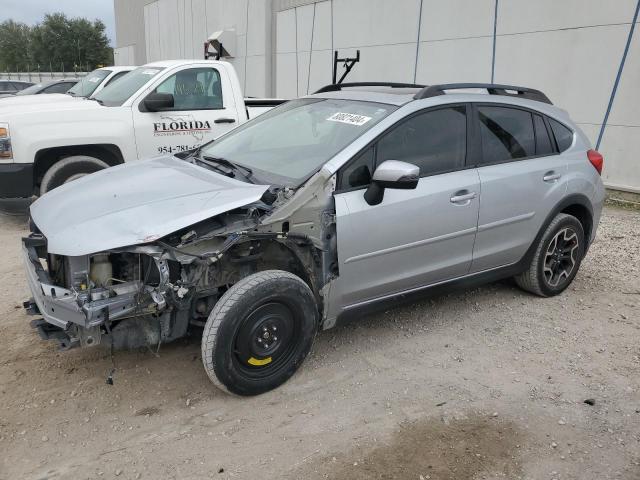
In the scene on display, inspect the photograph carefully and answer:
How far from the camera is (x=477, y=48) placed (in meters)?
9.64

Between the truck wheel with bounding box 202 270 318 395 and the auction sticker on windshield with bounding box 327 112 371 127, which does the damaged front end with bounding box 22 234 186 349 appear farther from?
the auction sticker on windshield with bounding box 327 112 371 127

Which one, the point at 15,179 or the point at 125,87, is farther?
the point at 125,87

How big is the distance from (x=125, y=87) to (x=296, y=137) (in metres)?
3.84

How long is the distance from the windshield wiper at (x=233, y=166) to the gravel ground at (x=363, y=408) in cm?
122

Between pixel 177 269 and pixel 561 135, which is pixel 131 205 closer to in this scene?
pixel 177 269

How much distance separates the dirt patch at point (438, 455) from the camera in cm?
255

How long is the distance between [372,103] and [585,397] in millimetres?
2322

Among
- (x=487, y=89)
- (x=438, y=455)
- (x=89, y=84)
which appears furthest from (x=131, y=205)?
(x=89, y=84)

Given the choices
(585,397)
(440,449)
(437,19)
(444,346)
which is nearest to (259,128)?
(444,346)

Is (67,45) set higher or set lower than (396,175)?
higher

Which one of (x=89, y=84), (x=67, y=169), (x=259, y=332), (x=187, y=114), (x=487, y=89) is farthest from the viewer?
(x=89, y=84)

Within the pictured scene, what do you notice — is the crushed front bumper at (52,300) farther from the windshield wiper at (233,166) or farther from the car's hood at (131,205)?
the windshield wiper at (233,166)

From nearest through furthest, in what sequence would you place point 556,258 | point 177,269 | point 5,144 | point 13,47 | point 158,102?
point 177,269, point 556,258, point 5,144, point 158,102, point 13,47

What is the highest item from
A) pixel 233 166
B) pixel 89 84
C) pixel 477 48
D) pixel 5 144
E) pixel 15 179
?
pixel 477 48
